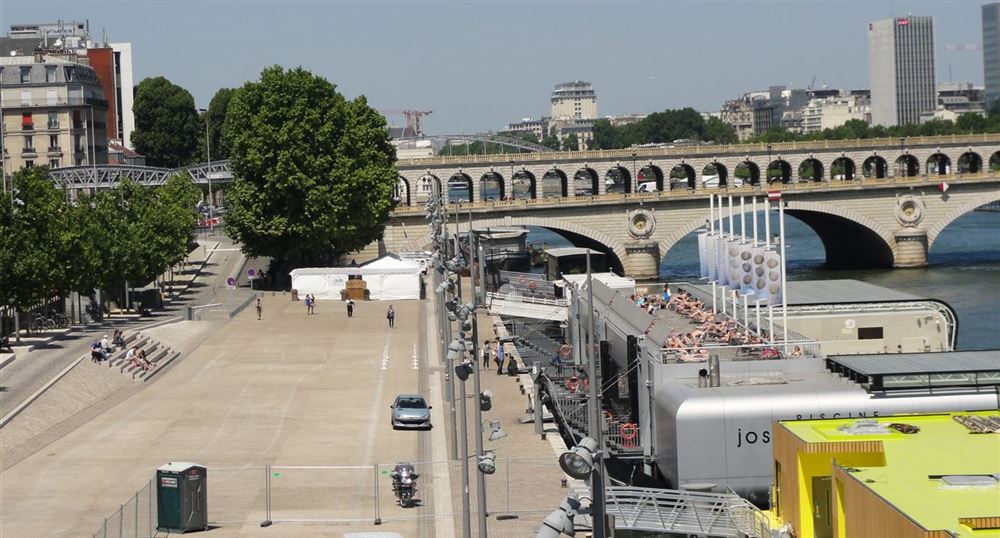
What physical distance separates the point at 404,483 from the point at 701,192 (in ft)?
290

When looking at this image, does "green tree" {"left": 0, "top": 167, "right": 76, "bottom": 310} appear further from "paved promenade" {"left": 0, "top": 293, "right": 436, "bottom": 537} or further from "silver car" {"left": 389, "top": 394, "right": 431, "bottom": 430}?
"silver car" {"left": 389, "top": 394, "right": 431, "bottom": 430}

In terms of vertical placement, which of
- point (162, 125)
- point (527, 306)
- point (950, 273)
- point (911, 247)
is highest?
point (162, 125)

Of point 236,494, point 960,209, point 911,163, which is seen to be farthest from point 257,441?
point 911,163

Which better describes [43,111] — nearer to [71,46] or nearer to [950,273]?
[71,46]

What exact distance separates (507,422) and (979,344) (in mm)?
35791

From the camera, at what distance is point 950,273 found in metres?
121

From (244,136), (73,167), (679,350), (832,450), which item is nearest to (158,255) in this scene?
(244,136)

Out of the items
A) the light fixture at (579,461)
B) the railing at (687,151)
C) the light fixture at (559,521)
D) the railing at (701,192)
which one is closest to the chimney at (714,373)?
the light fixture at (579,461)

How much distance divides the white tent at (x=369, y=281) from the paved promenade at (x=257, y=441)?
50.7 ft

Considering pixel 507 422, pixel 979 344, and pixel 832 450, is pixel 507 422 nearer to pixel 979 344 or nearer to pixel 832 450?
pixel 832 450

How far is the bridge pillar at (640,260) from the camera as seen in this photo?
122 m

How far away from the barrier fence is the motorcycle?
16 centimetres

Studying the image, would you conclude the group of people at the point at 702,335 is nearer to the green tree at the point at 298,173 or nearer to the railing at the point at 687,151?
the green tree at the point at 298,173

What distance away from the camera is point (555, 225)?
4813 inches
